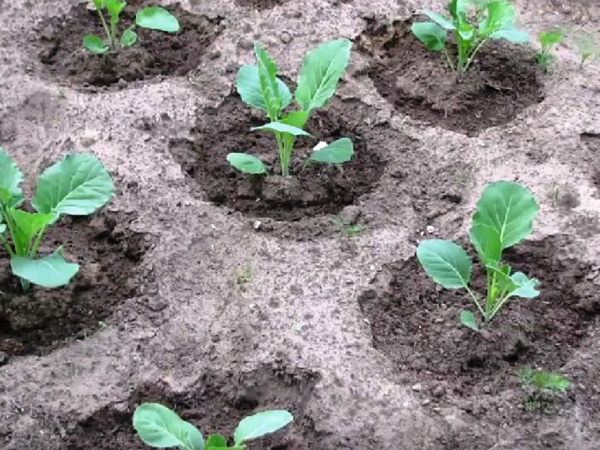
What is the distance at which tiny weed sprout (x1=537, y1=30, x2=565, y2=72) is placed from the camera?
3713 mm

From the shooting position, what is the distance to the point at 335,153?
125 inches

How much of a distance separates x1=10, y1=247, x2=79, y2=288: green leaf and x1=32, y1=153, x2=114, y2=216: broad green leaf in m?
0.16

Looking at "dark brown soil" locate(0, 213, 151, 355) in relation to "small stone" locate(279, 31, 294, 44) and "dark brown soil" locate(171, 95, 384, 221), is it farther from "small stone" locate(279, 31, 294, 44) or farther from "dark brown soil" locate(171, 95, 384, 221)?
"small stone" locate(279, 31, 294, 44)

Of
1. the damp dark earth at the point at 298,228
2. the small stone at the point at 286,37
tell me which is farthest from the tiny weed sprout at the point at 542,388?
the small stone at the point at 286,37

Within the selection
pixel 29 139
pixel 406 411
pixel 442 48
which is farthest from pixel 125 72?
pixel 406 411

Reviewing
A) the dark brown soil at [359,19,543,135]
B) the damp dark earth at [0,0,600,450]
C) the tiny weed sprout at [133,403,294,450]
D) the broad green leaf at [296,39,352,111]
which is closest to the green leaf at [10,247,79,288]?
the damp dark earth at [0,0,600,450]

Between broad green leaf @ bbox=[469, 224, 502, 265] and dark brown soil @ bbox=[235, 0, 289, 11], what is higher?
broad green leaf @ bbox=[469, 224, 502, 265]

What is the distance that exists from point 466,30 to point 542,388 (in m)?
1.45

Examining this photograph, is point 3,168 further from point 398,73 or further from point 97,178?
point 398,73

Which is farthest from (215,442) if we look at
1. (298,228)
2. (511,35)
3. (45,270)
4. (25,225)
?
(511,35)

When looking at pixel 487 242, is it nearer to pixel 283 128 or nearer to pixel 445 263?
pixel 445 263

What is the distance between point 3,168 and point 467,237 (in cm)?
145

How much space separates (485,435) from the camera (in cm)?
254

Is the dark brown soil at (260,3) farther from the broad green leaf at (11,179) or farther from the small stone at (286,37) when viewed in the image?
the broad green leaf at (11,179)
